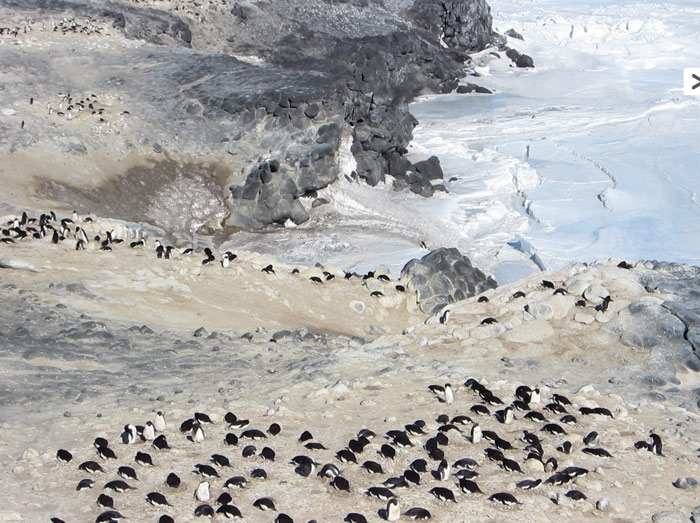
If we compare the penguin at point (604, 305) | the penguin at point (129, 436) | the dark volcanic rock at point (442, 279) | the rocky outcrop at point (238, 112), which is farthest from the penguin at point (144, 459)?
the rocky outcrop at point (238, 112)

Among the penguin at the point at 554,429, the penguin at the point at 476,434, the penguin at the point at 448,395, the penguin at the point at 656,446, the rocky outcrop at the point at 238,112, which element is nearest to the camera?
the penguin at the point at 656,446

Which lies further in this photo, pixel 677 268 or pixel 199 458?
pixel 677 268

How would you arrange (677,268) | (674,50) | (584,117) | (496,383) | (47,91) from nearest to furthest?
(496,383) < (677,268) < (47,91) < (584,117) < (674,50)

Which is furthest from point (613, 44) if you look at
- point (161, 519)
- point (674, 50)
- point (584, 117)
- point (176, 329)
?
point (161, 519)

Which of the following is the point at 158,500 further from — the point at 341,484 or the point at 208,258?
the point at 208,258

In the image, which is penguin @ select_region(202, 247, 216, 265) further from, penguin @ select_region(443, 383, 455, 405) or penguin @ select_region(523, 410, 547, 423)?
penguin @ select_region(523, 410, 547, 423)

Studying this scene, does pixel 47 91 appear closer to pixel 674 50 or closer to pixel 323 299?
pixel 323 299

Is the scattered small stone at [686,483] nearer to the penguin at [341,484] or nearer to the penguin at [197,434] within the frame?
the penguin at [341,484]

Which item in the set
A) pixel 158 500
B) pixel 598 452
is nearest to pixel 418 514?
pixel 158 500
